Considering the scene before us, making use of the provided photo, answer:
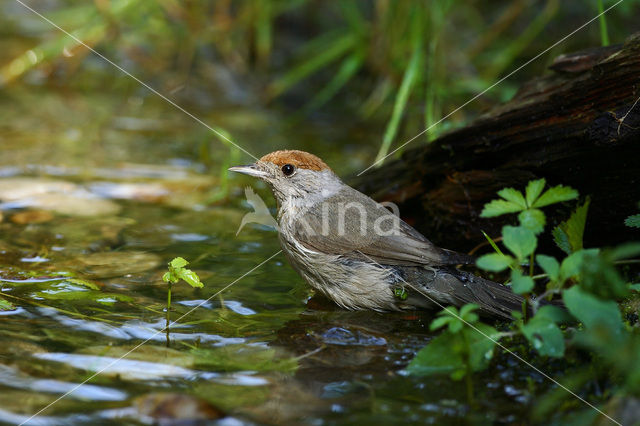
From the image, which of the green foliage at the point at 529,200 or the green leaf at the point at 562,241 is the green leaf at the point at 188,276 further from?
the green leaf at the point at 562,241

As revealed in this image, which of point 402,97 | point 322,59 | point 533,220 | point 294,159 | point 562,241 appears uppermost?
point 322,59

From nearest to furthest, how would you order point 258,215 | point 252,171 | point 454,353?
point 454,353
point 252,171
point 258,215

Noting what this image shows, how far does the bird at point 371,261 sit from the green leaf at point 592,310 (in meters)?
0.99

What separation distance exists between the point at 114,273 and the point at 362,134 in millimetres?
4702

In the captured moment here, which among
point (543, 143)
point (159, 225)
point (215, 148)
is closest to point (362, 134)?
point (215, 148)

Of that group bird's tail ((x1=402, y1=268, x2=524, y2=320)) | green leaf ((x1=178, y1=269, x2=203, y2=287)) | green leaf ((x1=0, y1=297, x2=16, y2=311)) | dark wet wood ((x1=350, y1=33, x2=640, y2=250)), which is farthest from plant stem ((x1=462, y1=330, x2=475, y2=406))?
green leaf ((x1=0, y1=297, x2=16, y2=311))

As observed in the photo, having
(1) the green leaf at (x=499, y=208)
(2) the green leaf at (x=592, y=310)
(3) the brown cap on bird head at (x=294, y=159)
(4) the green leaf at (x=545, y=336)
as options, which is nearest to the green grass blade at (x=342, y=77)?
(3) the brown cap on bird head at (x=294, y=159)

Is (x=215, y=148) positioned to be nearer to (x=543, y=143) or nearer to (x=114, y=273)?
(x=114, y=273)

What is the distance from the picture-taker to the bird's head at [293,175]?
472 cm

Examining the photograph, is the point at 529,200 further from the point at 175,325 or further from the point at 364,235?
the point at 175,325

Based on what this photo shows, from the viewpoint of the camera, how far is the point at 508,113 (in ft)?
14.1

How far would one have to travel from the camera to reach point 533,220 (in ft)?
10.6

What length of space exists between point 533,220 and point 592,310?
0.77 meters

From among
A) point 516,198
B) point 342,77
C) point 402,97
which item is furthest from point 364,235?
point 342,77
